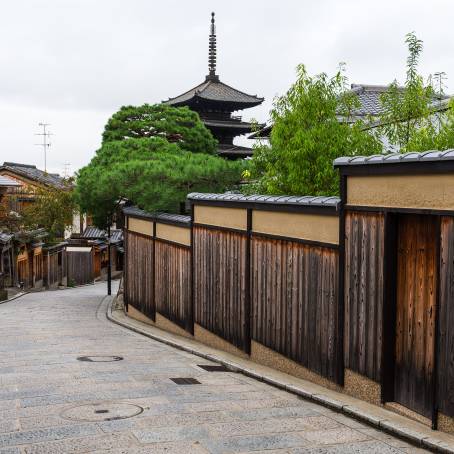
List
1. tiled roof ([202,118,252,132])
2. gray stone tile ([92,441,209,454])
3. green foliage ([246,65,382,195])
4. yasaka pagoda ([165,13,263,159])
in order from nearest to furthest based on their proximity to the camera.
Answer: gray stone tile ([92,441,209,454]) → green foliage ([246,65,382,195]) → tiled roof ([202,118,252,132]) → yasaka pagoda ([165,13,263,159])

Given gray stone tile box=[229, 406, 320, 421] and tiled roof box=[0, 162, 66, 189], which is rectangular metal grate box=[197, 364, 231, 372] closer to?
gray stone tile box=[229, 406, 320, 421]

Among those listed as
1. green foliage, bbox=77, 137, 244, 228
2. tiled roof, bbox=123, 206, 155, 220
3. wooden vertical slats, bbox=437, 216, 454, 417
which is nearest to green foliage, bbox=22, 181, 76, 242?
tiled roof, bbox=123, 206, 155, 220

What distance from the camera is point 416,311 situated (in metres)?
8.04

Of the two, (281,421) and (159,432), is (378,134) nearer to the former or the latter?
(281,421)

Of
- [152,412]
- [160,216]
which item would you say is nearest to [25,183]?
[160,216]

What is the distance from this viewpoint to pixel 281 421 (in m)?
8.20

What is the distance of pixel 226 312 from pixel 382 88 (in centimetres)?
2016

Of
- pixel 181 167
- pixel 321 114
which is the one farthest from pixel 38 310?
pixel 321 114

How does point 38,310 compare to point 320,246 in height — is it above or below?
below

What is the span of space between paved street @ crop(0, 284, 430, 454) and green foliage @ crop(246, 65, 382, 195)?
4876mm

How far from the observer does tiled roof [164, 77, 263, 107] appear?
4500 cm

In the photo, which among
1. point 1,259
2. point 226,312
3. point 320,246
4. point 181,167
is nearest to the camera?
point 320,246

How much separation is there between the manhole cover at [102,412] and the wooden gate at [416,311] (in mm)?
3514

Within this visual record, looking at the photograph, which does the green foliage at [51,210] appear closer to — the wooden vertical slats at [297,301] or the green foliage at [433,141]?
the wooden vertical slats at [297,301]
